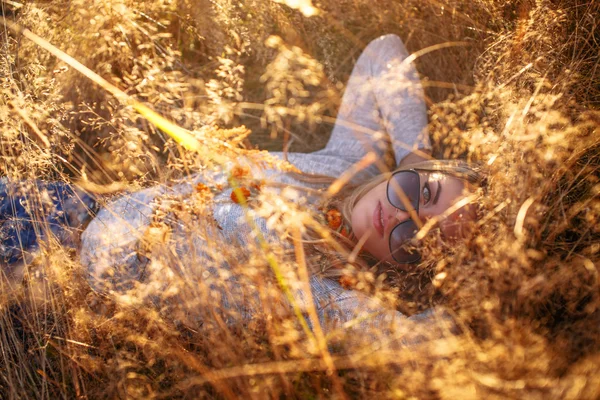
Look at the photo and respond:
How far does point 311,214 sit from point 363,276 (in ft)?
2.64

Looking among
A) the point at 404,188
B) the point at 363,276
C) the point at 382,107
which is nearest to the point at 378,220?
the point at 404,188

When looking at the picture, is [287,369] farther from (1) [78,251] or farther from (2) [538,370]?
(1) [78,251]

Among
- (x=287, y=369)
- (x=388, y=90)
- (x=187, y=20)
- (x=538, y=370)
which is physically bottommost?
(x=287, y=369)

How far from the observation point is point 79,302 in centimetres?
167

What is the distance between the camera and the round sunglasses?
6.33 ft

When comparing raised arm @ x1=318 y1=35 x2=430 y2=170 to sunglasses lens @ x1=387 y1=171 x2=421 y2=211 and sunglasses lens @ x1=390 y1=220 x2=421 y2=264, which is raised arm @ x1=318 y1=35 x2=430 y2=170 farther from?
sunglasses lens @ x1=390 y1=220 x2=421 y2=264

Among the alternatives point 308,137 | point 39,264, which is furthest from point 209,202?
point 308,137

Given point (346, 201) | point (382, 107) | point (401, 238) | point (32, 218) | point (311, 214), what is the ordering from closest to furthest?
point (32, 218)
point (401, 238)
point (311, 214)
point (346, 201)
point (382, 107)

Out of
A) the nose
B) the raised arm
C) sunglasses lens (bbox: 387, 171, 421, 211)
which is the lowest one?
the nose

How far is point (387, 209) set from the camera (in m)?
2.05

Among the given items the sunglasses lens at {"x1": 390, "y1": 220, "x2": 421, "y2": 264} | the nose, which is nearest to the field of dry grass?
the sunglasses lens at {"x1": 390, "y1": 220, "x2": 421, "y2": 264}

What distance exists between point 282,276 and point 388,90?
1.54 metres

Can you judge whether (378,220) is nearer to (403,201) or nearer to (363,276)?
(403,201)

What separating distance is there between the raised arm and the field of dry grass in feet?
1.44
